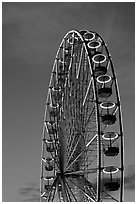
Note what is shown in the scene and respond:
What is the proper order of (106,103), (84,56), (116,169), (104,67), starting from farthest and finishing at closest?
1. (84,56)
2. (104,67)
3. (106,103)
4. (116,169)

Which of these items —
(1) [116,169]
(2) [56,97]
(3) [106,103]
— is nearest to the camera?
(1) [116,169]

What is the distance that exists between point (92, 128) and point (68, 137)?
1824mm

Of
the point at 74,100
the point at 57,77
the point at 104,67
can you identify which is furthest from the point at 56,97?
the point at 104,67

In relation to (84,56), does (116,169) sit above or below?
below

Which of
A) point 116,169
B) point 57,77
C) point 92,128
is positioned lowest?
point 116,169

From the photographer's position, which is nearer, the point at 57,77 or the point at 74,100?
the point at 74,100

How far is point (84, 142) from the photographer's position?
1325cm

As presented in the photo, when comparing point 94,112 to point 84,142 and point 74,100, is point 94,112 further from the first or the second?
point 74,100

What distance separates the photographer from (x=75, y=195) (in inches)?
553

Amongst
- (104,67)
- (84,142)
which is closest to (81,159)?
(84,142)

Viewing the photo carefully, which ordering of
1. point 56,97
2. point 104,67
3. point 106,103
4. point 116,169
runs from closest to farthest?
point 116,169 < point 106,103 < point 104,67 < point 56,97

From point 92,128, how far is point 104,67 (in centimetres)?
209

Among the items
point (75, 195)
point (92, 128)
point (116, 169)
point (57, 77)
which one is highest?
point (57, 77)

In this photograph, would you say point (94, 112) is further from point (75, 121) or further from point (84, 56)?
point (84, 56)
